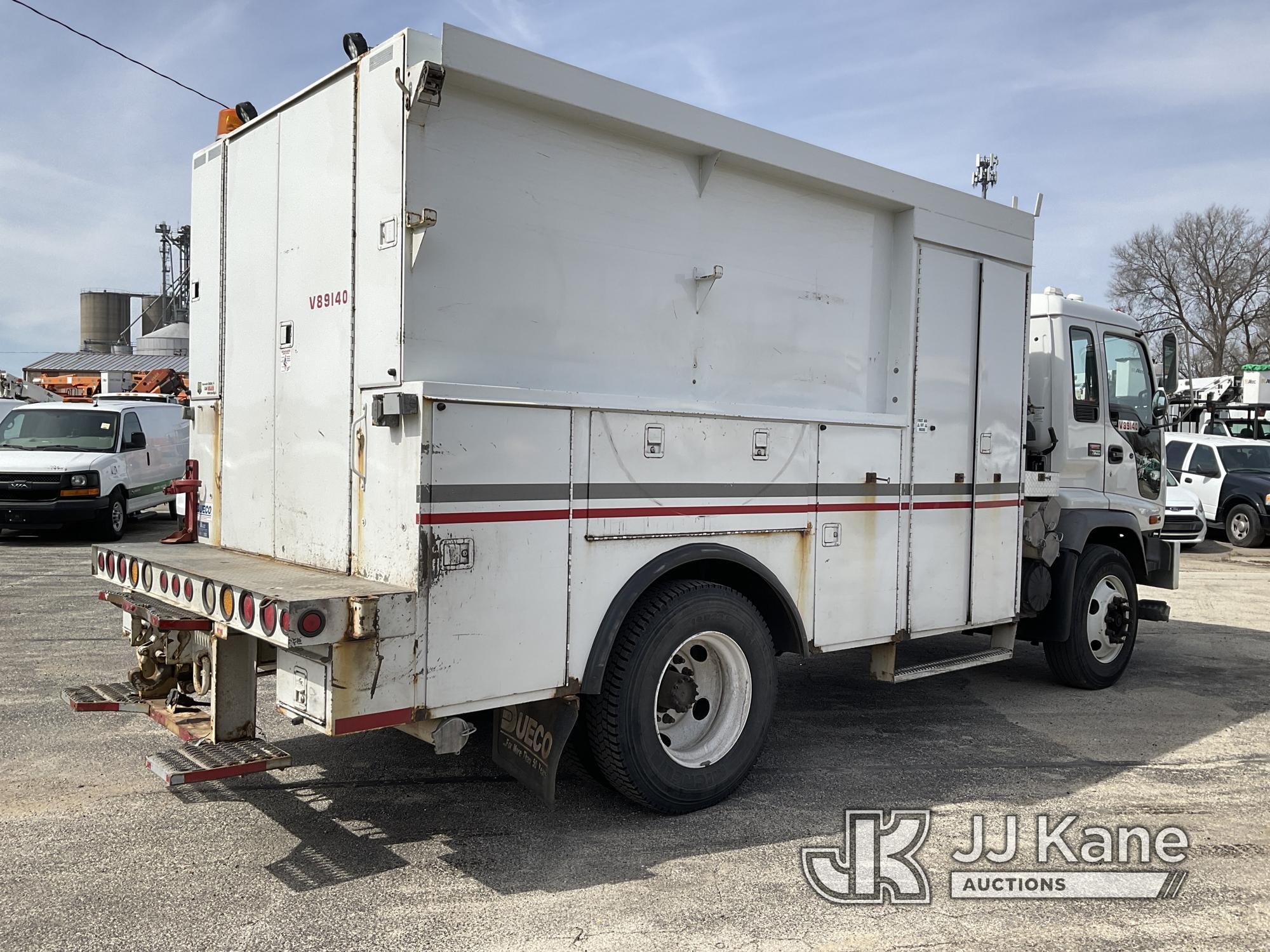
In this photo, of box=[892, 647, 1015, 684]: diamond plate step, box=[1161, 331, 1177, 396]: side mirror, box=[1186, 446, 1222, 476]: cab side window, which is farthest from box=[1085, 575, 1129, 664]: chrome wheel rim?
box=[1186, 446, 1222, 476]: cab side window

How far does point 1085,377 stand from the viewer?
7277 mm

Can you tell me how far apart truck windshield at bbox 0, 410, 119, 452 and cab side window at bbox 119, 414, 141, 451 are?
12 cm

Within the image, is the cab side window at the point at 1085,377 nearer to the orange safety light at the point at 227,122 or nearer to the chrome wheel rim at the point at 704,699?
the chrome wheel rim at the point at 704,699

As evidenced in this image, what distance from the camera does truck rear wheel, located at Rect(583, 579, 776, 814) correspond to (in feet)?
14.5

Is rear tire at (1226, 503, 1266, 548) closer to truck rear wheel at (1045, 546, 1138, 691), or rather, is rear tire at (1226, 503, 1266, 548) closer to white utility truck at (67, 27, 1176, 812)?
truck rear wheel at (1045, 546, 1138, 691)

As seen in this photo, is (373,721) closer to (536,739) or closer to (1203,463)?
(536,739)

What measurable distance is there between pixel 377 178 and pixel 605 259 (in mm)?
1059

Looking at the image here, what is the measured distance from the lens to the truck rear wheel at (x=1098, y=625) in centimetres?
708

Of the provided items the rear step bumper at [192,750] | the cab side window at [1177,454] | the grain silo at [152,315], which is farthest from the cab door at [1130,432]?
the grain silo at [152,315]

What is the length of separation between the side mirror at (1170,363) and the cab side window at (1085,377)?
674 millimetres

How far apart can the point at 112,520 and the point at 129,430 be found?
1.76 meters

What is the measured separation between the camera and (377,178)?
13.6ft

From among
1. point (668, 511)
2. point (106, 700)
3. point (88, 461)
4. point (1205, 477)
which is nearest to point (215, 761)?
point (106, 700)

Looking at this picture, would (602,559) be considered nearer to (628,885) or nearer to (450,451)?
Answer: (450,451)
